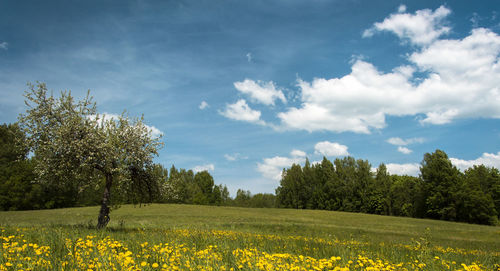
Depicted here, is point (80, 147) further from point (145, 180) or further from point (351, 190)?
point (351, 190)

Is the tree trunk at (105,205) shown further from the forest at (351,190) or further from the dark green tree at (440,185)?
the dark green tree at (440,185)

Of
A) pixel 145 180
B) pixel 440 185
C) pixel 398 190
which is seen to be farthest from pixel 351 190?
pixel 145 180

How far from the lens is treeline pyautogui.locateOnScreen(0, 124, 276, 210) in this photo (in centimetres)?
2030

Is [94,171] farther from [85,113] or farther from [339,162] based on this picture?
[339,162]

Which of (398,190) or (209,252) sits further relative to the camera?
(398,190)

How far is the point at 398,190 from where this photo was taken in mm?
91188

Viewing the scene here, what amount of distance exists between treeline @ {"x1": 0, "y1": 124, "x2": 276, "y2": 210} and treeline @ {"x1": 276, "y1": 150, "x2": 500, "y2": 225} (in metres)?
31.8

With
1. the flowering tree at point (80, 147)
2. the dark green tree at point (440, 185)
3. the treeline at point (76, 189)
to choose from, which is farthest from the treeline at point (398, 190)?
the flowering tree at point (80, 147)

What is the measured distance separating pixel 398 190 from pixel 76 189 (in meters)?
94.3

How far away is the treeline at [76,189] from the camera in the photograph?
2030 centimetres

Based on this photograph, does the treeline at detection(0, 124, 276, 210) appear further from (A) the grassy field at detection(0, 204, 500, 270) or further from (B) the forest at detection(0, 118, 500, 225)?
(A) the grassy field at detection(0, 204, 500, 270)

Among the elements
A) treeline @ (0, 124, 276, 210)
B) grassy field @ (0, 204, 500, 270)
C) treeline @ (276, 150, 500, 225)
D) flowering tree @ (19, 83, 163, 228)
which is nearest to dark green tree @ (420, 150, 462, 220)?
treeline @ (276, 150, 500, 225)

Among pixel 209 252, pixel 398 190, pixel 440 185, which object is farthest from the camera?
pixel 398 190

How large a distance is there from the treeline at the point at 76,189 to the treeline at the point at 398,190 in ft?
104
